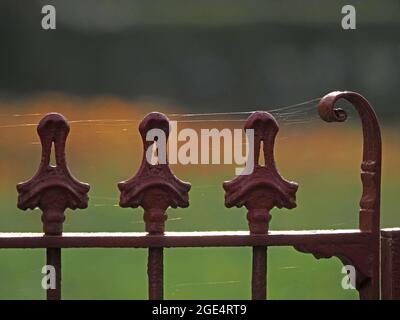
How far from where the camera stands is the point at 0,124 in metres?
2.97

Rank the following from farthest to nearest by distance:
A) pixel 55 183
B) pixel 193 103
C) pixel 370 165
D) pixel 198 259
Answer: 1. pixel 198 259
2. pixel 193 103
3. pixel 370 165
4. pixel 55 183

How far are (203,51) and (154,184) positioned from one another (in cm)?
177

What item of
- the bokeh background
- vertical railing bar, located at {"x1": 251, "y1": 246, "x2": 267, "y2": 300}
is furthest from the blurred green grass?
vertical railing bar, located at {"x1": 251, "y1": 246, "x2": 267, "y2": 300}

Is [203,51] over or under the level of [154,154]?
over

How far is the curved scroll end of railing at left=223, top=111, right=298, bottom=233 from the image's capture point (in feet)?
4.86

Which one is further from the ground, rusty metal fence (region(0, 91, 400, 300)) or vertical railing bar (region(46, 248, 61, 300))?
rusty metal fence (region(0, 91, 400, 300))

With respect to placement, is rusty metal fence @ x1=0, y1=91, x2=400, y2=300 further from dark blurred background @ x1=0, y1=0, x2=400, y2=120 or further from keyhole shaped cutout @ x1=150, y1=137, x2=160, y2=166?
dark blurred background @ x1=0, y1=0, x2=400, y2=120

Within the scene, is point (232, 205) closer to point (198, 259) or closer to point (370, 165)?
point (370, 165)

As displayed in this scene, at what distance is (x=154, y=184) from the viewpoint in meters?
1.45

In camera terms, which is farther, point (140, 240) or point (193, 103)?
point (193, 103)

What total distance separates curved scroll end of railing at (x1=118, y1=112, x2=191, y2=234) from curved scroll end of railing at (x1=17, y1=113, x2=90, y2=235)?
9 centimetres

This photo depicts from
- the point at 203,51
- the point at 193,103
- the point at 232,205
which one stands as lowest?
the point at 232,205

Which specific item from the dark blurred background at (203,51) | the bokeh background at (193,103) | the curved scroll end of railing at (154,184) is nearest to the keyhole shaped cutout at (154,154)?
the curved scroll end of railing at (154,184)

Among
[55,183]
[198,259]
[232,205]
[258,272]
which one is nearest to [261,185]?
[232,205]
